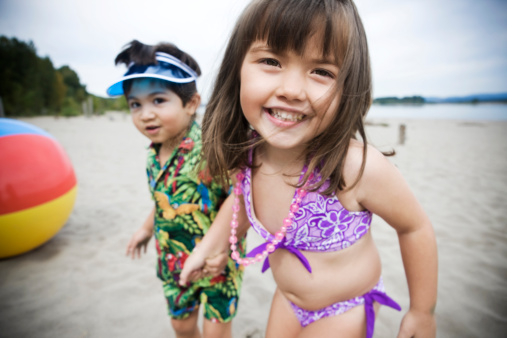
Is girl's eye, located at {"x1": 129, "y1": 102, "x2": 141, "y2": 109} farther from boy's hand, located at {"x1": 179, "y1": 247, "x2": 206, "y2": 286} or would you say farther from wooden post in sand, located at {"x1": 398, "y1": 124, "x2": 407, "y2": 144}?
wooden post in sand, located at {"x1": 398, "y1": 124, "x2": 407, "y2": 144}

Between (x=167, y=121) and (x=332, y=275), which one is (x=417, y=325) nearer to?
(x=332, y=275)

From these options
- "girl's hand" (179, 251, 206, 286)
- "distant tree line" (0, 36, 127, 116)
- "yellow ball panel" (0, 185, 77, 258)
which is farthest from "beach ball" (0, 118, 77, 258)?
"distant tree line" (0, 36, 127, 116)

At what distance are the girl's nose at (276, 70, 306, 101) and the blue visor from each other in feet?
3.01

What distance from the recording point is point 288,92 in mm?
850

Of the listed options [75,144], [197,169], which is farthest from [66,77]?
[197,169]

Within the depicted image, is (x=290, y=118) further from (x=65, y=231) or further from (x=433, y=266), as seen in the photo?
(x=65, y=231)

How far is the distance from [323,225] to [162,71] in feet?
4.07

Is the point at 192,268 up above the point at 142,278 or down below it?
above

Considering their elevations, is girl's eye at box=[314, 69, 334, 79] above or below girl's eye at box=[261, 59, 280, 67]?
below

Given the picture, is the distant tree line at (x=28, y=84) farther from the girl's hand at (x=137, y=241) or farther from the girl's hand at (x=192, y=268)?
the girl's hand at (x=192, y=268)

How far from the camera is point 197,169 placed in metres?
1.51

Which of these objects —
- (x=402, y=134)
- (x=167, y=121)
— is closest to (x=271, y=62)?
(x=167, y=121)

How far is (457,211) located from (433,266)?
4409 millimetres

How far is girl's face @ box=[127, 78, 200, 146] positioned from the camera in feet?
5.21
